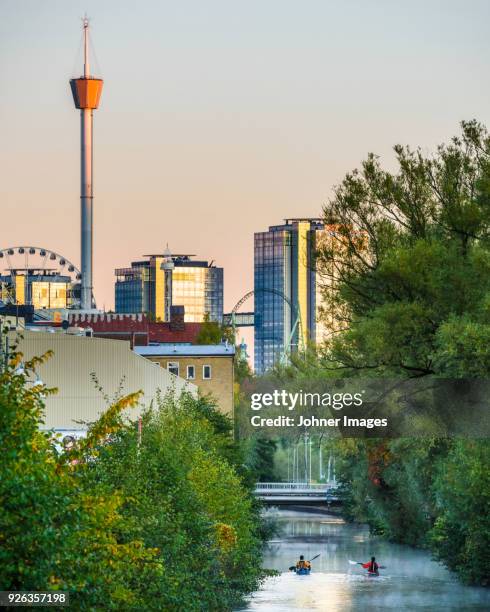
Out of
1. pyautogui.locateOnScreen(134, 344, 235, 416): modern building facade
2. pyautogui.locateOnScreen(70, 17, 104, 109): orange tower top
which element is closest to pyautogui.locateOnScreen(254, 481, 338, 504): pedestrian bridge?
pyautogui.locateOnScreen(134, 344, 235, 416): modern building facade

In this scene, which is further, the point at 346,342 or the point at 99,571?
the point at 346,342

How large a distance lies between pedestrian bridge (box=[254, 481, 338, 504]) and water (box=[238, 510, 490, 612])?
2035cm

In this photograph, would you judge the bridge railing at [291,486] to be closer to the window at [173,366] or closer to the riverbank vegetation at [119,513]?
the window at [173,366]

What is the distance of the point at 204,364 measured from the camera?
121875 mm

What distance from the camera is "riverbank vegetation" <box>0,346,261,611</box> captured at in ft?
77.4

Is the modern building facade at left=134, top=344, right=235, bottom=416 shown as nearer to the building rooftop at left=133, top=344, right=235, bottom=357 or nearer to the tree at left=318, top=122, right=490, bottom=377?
the building rooftop at left=133, top=344, right=235, bottom=357

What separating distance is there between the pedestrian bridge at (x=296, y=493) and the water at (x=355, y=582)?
801 inches

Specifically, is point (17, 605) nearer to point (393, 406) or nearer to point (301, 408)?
point (393, 406)

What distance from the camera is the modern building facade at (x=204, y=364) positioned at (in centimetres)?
12062

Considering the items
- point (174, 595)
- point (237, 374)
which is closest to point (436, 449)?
point (174, 595)

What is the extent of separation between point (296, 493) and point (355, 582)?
63301 millimetres

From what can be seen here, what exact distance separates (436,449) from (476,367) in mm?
8321

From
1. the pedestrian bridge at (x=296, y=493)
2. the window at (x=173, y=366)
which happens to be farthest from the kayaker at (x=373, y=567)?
the pedestrian bridge at (x=296, y=493)

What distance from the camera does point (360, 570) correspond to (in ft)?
303
